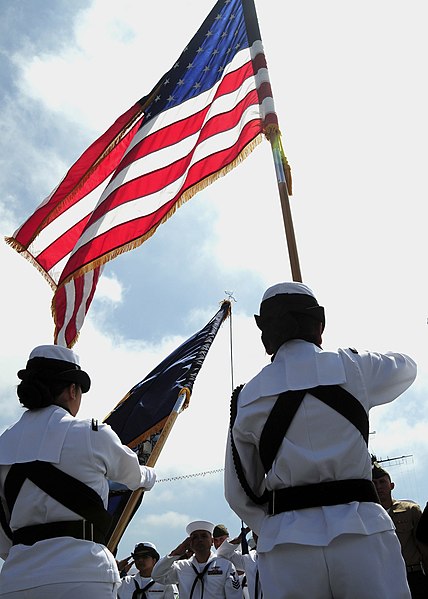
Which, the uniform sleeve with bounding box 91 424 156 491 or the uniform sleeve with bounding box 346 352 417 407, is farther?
the uniform sleeve with bounding box 91 424 156 491

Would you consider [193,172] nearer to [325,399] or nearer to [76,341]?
[76,341]

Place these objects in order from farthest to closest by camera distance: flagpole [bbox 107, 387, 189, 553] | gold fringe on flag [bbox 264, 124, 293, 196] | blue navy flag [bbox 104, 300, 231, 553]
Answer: blue navy flag [bbox 104, 300, 231, 553] → gold fringe on flag [bbox 264, 124, 293, 196] → flagpole [bbox 107, 387, 189, 553]

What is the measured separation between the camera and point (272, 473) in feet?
10.2

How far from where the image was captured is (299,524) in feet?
9.41

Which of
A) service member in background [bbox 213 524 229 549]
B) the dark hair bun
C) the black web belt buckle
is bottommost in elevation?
the black web belt buckle

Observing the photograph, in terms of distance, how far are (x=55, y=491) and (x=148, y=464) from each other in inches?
111

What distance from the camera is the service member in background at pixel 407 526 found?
5.74 meters

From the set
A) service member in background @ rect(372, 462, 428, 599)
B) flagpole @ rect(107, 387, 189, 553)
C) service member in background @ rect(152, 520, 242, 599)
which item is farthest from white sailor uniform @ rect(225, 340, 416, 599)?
service member in background @ rect(152, 520, 242, 599)

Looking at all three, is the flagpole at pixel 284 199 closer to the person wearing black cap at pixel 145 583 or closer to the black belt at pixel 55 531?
the black belt at pixel 55 531

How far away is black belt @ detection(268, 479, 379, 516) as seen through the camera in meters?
2.94

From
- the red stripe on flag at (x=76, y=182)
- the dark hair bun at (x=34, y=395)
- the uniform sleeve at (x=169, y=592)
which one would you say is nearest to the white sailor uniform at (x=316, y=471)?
the dark hair bun at (x=34, y=395)

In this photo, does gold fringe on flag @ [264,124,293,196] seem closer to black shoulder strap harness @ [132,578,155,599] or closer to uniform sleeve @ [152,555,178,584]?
uniform sleeve @ [152,555,178,584]

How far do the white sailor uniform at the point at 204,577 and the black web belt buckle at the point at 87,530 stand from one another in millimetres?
6919

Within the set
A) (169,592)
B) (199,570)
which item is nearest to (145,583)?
(169,592)
